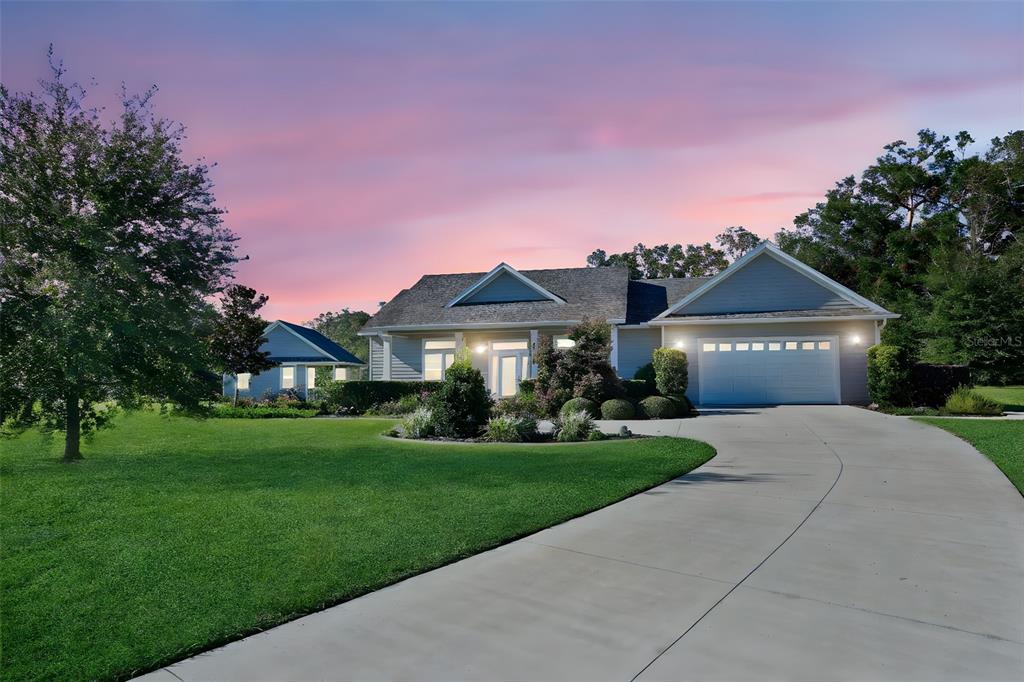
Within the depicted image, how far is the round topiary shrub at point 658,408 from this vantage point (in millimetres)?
18781

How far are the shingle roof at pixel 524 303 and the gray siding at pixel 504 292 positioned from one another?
1.06ft

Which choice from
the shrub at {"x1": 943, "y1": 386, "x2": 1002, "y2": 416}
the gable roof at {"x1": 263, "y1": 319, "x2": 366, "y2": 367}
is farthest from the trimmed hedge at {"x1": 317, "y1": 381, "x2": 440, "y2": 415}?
the shrub at {"x1": 943, "y1": 386, "x2": 1002, "y2": 416}

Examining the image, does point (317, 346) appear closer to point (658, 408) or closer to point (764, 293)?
point (658, 408)

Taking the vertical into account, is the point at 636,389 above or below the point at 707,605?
above

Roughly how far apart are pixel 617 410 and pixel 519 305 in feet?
35.1

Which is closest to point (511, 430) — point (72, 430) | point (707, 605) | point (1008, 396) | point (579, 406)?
point (579, 406)

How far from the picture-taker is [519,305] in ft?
91.1

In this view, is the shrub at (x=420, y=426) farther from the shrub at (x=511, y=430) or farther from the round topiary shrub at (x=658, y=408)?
the round topiary shrub at (x=658, y=408)

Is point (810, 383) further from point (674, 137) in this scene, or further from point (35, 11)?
point (35, 11)

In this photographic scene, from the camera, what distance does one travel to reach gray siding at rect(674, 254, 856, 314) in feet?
79.3

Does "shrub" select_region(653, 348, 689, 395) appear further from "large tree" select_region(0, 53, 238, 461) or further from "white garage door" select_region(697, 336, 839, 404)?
"large tree" select_region(0, 53, 238, 461)

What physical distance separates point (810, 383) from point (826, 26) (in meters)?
15.7

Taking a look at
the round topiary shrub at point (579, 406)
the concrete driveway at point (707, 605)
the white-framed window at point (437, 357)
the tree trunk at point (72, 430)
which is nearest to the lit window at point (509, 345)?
the white-framed window at point (437, 357)

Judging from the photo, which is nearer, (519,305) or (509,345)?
(509,345)
